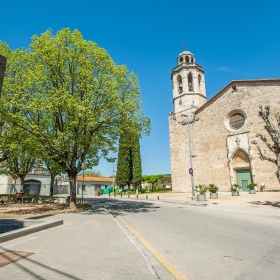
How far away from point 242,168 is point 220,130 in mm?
5909

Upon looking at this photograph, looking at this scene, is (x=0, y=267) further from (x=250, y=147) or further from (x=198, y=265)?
(x=250, y=147)

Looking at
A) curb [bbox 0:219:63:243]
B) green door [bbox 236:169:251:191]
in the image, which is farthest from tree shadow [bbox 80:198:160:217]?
green door [bbox 236:169:251:191]

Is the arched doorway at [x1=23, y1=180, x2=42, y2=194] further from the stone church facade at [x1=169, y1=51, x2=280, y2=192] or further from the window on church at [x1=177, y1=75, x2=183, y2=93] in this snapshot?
the window on church at [x1=177, y1=75, x2=183, y2=93]

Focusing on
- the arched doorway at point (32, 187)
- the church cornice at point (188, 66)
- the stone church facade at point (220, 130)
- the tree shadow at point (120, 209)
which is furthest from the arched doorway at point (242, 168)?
the arched doorway at point (32, 187)

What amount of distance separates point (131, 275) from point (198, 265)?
4.42ft

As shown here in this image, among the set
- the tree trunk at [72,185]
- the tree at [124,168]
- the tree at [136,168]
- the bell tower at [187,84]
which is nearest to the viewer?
the tree trunk at [72,185]

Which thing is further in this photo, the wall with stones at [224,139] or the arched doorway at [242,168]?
the arched doorway at [242,168]

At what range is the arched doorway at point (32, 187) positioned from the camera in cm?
3678

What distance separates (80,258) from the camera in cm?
444

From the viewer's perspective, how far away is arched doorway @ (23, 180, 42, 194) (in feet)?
121

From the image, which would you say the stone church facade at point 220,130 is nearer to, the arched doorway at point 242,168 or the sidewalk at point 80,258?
the arched doorway at point 242,168

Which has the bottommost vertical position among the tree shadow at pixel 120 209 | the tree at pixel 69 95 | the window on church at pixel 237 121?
the tree shadow at pixel 120 209

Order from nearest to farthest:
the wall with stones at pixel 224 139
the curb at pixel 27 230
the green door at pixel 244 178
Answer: the curb at pixel 27 230, the wall with stones at pixel 224 139, the green door at pixel 244 178

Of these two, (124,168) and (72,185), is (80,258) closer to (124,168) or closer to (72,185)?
(72,185)
